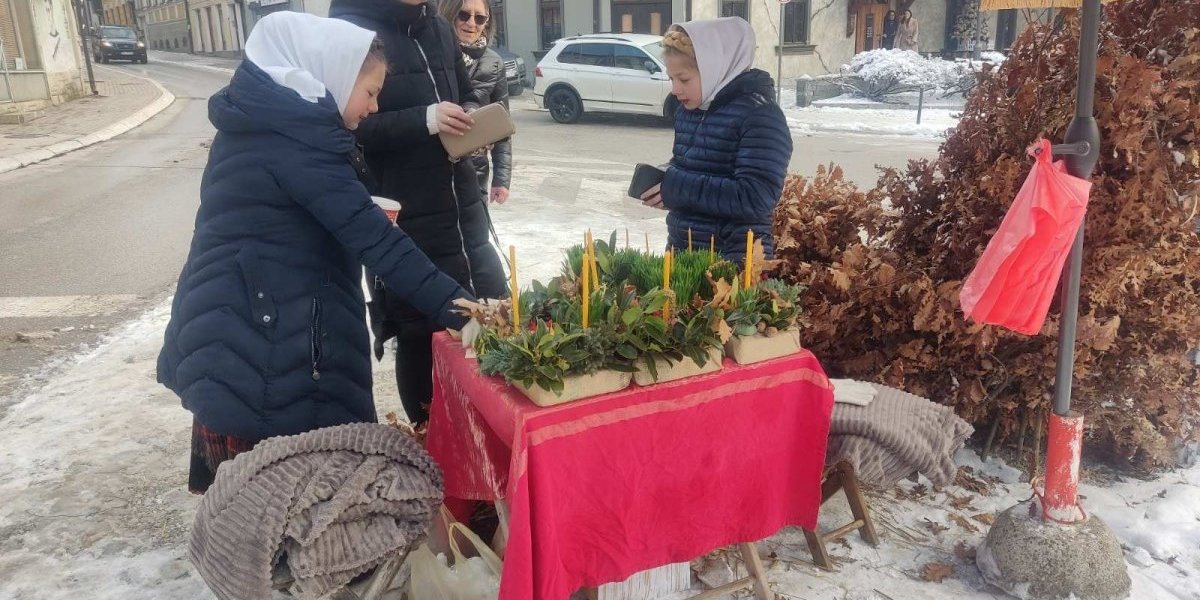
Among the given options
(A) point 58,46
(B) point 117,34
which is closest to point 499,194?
(A) point 58,46

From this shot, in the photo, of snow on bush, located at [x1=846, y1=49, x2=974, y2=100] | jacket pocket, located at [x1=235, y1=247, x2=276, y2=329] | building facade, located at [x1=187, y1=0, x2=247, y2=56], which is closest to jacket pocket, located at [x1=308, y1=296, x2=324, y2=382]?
jacket pocket, located at [x1=235, y1=247, x2=276, y2=329]

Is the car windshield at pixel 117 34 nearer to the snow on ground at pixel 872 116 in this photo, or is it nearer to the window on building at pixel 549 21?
the window on building at pixel 549 21

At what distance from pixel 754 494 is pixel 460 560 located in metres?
0.80

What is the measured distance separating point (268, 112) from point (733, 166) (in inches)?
55.4

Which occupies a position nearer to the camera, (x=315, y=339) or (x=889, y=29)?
(x=315, y=339)

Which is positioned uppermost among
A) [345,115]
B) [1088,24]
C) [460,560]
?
[1088,24]

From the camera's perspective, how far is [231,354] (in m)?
2.06

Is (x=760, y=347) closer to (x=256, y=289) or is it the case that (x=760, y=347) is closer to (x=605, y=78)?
(x=256, y=289)

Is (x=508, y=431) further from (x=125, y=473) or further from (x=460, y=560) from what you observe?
(x=125, y=473)

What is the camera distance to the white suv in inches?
564

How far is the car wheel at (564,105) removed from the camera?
15.3 m

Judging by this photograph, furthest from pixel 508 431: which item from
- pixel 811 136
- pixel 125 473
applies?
pixel 811 136

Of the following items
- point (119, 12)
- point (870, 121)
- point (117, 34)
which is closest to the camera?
point (870, 121)

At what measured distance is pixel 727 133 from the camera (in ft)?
8.61
